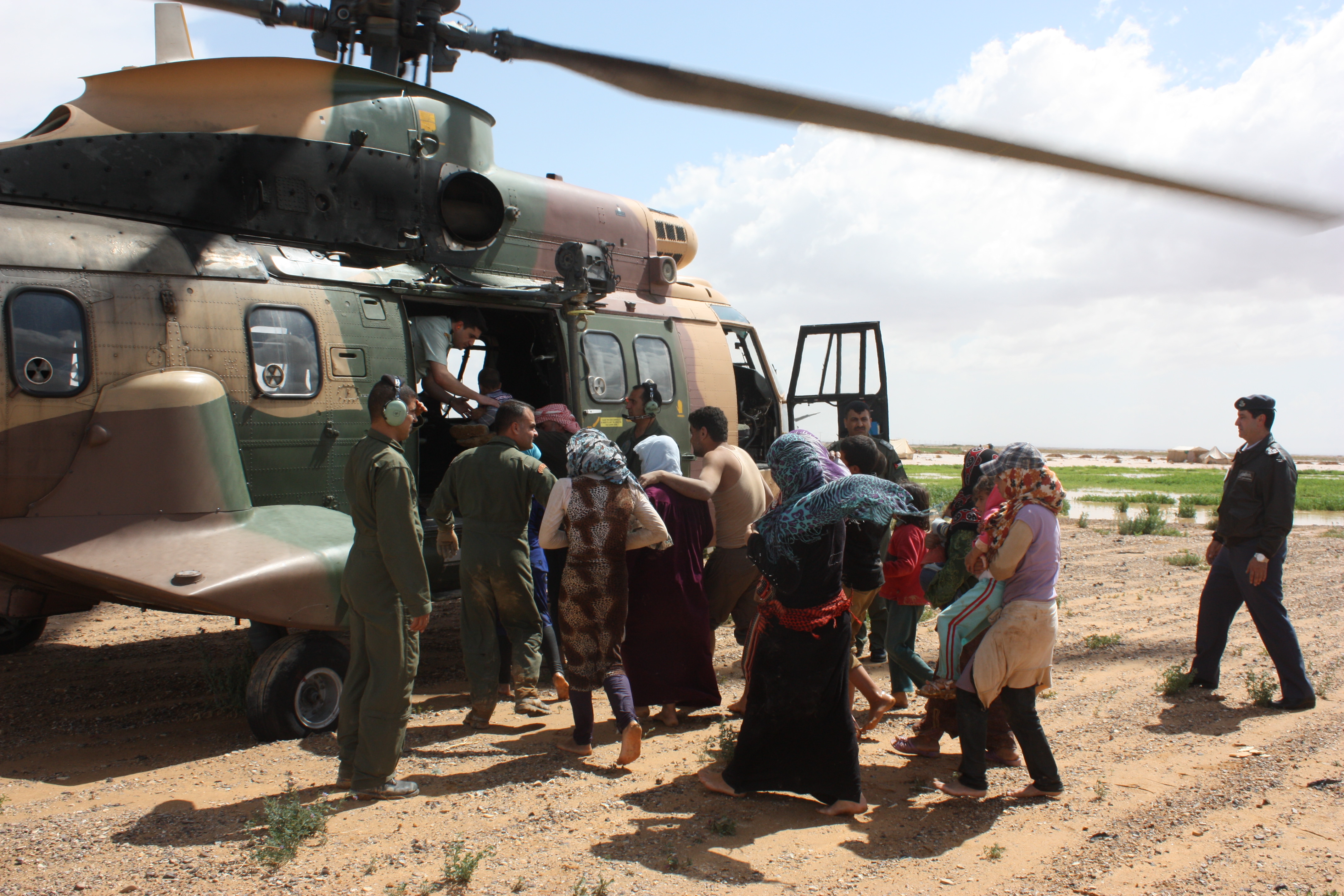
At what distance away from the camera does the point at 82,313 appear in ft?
16.4

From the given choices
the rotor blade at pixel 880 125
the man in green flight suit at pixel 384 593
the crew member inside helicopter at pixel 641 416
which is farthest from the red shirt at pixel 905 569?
the man in green flight suit at pixel 384 593

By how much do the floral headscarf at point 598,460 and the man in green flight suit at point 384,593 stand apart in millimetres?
906

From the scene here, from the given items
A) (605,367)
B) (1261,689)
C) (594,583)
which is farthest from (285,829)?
(1261,689)

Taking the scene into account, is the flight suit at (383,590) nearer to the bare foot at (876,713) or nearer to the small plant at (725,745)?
the small plant at (725,745)

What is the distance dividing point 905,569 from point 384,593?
287cm

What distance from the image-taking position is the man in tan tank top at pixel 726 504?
5332mm

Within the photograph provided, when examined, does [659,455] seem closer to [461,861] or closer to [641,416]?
[641,416]

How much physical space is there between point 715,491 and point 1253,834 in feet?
9.96

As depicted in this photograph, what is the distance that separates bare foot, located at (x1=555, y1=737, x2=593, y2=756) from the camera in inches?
195

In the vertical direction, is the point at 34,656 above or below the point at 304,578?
below

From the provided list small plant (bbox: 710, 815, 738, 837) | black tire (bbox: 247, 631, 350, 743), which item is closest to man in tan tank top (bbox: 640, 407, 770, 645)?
small plant (bbox: 710, 815, 738, 837)

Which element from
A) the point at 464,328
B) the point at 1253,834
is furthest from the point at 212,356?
the point at 1253,834

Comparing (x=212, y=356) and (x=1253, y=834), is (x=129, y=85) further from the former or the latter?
(x=1253, y=834)

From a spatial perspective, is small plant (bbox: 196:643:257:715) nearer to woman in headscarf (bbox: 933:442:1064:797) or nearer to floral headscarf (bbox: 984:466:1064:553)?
woman in headscarf (bbox: 933:442:1064:797)
